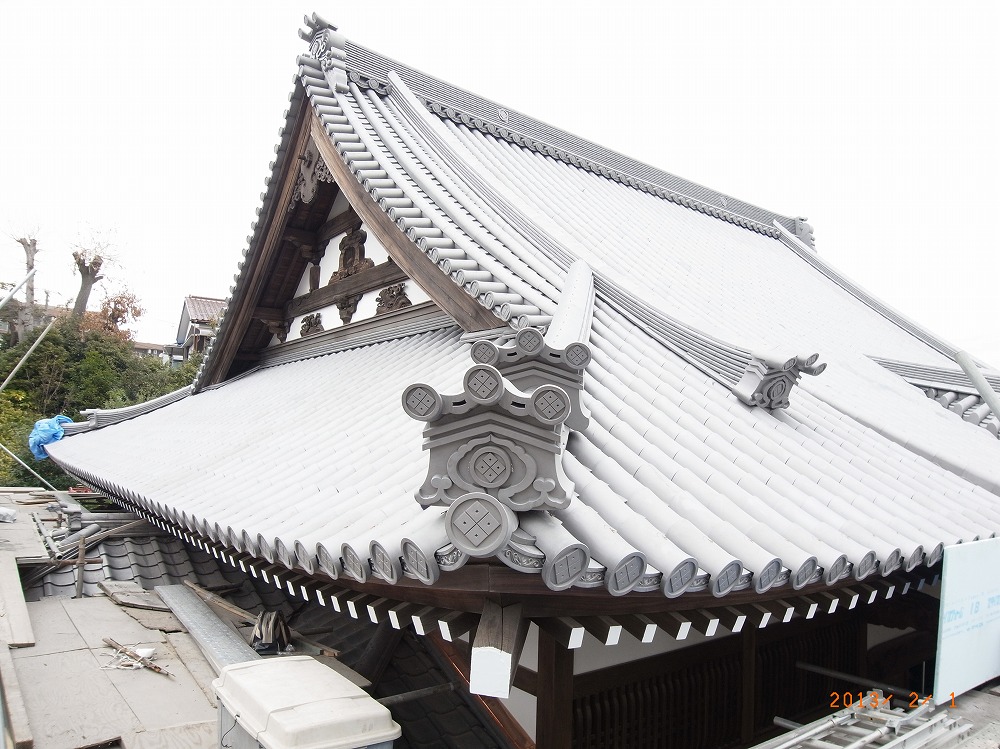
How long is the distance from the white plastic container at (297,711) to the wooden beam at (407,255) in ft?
7.95

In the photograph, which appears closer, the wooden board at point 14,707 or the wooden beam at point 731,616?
the wooden beam at point 731,616

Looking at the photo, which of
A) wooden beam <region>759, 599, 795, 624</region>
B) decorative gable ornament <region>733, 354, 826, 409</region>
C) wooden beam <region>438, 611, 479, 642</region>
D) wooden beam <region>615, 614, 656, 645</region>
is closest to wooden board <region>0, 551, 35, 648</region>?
wooden beam <region>438, 611, 479, 642</region>

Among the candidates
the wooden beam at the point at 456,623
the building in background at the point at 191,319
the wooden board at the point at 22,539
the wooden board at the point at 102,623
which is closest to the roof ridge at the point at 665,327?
the wooden beam at the point at 456,623

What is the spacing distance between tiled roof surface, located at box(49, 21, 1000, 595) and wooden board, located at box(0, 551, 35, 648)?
861mm

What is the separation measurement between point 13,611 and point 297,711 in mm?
2907

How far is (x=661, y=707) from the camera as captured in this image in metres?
3.47

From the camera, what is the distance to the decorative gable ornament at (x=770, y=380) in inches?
150

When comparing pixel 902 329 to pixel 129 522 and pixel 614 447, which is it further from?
pixel 129 522

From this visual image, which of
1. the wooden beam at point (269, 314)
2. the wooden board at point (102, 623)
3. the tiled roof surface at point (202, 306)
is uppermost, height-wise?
the tiled roof surface at point (202, 306)

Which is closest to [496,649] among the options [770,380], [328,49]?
[770,380]

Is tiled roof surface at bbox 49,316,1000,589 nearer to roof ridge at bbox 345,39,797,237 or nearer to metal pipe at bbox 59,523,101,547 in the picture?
metal pipe at bbox 59,523,101,547

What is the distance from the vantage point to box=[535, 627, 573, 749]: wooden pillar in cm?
288

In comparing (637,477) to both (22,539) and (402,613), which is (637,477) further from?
(22,539)

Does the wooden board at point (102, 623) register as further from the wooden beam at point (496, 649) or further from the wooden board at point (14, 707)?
the wooden beam at point (496, 649)
